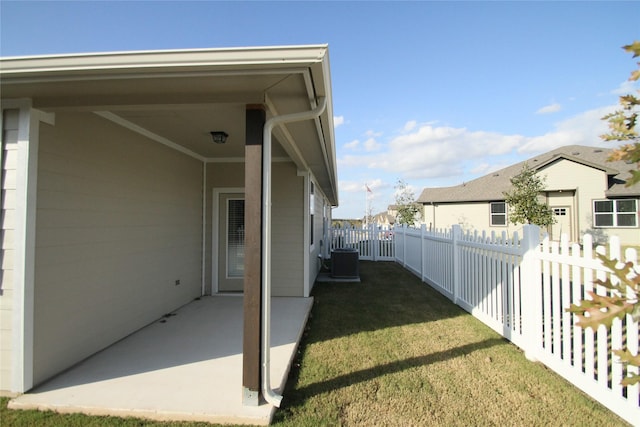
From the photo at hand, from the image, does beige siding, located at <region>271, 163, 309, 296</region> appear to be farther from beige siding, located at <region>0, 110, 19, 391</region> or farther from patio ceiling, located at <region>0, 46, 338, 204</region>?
beige siding, located at <region>0, 110, 19, 391</region>

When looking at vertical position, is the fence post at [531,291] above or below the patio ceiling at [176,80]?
below

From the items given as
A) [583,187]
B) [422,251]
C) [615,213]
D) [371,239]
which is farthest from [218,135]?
[615,213]

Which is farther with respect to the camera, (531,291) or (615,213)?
(615,213)

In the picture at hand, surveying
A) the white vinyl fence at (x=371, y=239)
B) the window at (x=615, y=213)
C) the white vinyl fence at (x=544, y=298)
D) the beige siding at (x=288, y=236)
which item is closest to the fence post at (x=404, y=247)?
the white vinyl fence at (x=371, y=239)

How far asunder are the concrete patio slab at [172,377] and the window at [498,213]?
1772 cm

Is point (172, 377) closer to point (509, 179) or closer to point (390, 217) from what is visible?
point (509, 179)

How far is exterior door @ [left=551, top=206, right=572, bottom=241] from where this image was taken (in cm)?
1647

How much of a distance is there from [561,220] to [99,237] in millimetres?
20187

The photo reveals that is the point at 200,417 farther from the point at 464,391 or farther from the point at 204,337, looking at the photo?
the point at 464,391

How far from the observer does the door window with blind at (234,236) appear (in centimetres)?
638

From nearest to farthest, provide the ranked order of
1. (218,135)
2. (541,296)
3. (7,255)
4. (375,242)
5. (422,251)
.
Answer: (7,255)
(541,296)
(218,135)
(422,251)
(375,242)

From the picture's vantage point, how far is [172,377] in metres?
3.02

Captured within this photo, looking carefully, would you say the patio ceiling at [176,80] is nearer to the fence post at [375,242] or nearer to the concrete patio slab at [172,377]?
the concrete patio slab at [172,377]

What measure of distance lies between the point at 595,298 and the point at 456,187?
2187 cm
